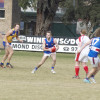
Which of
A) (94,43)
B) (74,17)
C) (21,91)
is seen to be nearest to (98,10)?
(74,17)

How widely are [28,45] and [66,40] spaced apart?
126 inches

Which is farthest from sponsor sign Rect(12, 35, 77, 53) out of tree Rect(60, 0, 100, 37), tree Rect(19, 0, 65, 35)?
tree Rect(60, 0, 100, 37)

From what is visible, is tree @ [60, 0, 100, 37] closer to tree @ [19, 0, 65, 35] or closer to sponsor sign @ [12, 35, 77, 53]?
tree @ [19, 0, 65, 35]

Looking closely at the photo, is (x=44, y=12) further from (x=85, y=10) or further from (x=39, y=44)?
(x=39, y=44)

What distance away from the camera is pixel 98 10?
4034 cm

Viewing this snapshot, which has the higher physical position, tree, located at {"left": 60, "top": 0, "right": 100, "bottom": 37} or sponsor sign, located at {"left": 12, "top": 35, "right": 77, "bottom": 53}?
tree, located at {"left": 60, "top": 0, "right": 100, "bottom": 37}

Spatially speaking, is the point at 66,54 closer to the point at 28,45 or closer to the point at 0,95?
the point at 28,45

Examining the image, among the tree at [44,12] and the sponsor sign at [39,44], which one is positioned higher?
the tree at [44,12]

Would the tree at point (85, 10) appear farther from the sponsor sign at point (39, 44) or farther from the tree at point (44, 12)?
the sponsor sign at point (39, 44)

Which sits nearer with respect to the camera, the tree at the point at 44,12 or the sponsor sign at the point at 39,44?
the sponsor sign at the point at 39,44

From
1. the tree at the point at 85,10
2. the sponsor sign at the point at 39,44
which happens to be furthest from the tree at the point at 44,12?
the sponsor sign at the point at 39,44

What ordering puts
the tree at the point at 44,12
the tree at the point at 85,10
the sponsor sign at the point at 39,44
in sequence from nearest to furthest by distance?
the sponsor sign at the point at 39,44, the tree at the point at 44,12, the tree at the point at 85,10

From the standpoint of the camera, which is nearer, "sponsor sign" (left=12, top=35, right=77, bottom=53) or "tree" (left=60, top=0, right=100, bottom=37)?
"sponsor sign" (left=12, top=35, right=77, bottom=53)

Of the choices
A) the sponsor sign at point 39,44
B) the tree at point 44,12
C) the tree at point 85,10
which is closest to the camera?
the sponsor sign at point 39,44
